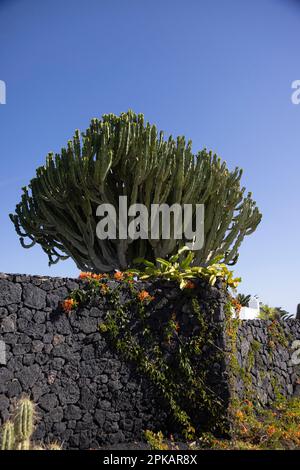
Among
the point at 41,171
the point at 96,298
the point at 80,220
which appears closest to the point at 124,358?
the point at 96,298

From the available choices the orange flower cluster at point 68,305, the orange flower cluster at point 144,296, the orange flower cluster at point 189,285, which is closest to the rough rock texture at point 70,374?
the orange flower cluster at point 68,305

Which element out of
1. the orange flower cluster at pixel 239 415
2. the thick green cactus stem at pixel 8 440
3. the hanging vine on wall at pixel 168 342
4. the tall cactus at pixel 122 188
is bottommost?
the orange flower cluster at pixel 239 415

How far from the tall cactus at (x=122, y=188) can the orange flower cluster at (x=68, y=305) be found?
4.08m

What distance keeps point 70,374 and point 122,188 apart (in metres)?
5.68

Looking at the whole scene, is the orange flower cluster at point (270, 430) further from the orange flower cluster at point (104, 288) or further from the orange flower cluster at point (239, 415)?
the orange flower cluster at point (104, 288)

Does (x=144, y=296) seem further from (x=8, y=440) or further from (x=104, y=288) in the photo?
(x=8, y=440)

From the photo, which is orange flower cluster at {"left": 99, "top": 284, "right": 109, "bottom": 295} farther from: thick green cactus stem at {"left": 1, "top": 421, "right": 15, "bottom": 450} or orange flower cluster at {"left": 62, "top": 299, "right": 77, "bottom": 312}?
thick green cactus stem at {"left": 1, "top": 421, "right": 15, "bottom": 450}

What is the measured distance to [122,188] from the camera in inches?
427

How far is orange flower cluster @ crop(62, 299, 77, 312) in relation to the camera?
21.1 feet

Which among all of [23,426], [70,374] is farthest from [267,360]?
[23,426]

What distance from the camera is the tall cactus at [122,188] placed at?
1016 centimetres

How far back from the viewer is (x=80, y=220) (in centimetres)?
1097

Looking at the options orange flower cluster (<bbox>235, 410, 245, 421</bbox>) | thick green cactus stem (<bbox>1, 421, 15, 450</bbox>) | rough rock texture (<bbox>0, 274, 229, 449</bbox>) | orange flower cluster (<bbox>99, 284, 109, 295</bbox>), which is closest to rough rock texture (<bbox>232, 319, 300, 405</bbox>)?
orange flower cluster (<bbox>235, 410, 245, 421</bbox>)
